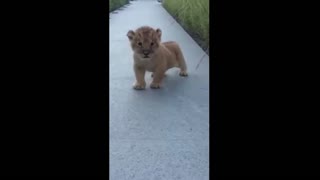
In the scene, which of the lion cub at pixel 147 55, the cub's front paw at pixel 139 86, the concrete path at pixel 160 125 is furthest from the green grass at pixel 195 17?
the cub's front paw at pixel 139 86

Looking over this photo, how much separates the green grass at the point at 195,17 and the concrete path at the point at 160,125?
230 mm

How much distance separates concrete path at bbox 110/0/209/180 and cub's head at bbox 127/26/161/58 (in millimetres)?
259

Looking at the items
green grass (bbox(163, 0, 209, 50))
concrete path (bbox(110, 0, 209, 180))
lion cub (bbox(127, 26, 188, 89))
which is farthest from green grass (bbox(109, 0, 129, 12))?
lion cub (bbox(127, 26, 188, 89))

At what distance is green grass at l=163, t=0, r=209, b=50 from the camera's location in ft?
14.8

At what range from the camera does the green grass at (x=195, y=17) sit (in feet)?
14.8

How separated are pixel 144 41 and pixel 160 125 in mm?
933

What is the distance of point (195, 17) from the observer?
16.3 ft

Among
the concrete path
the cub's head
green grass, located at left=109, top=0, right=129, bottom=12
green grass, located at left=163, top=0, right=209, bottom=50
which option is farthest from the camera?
green grass, located at left=109, top=0, right=129, bottom=12

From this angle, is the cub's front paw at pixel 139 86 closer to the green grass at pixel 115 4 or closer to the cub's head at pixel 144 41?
the cub's head at pixel 144 41

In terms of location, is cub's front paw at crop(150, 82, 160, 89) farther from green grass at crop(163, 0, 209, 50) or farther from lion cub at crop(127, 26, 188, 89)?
green grass at crop(163, 0, 209, 50)

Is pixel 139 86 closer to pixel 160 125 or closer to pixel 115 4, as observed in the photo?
pixel 160 125
